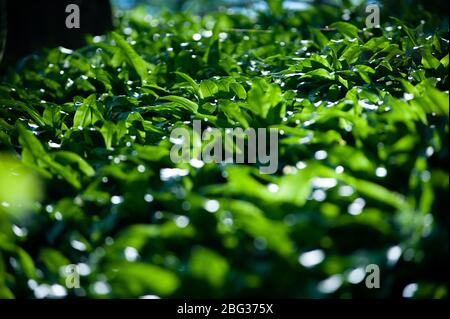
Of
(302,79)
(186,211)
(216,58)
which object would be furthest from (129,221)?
(216,58)

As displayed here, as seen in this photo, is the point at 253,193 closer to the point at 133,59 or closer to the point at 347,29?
the point at 133,59

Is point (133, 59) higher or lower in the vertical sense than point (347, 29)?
lower

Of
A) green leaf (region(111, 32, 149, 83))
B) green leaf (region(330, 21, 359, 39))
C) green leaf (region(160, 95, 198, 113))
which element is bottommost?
green leaf (region(111, 32, 149, 83))

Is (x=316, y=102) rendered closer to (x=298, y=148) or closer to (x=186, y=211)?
(x=298, y=148)

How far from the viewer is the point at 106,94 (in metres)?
3.59

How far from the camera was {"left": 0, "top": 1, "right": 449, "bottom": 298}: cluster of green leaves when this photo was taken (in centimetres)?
195

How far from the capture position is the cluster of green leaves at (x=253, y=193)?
1.95 meters

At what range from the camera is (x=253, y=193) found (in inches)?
82.3

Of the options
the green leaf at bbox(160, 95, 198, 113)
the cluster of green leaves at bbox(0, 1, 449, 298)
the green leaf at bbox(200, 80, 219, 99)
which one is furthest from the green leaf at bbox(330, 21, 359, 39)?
the green leaf at bbox(160, 95, 198, 113)

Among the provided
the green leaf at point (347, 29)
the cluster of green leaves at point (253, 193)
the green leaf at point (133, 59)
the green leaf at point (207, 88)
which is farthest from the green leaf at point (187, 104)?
the green leaf at point (347, 29)

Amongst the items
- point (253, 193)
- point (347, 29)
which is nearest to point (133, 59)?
point (347, 29)

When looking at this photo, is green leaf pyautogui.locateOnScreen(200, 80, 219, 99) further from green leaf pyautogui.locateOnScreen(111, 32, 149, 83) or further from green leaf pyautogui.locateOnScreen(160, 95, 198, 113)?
green leaf pyautogui.locateOnScreen(111, 32, 149, 83)

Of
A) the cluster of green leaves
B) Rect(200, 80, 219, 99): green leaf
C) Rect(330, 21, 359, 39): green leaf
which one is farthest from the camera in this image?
Rect(330, 21, 359, 39): green leaf
